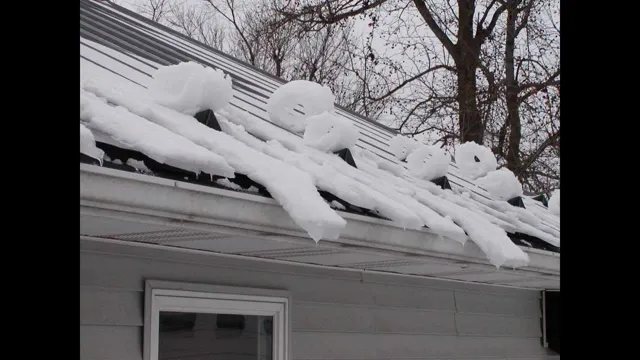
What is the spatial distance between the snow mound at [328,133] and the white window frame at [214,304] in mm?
685

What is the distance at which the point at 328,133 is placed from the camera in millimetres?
3490

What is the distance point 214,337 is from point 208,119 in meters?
0.92

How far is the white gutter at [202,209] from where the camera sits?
1.93 m

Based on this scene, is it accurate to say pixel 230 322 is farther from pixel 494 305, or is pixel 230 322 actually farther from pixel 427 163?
pixel 494 305

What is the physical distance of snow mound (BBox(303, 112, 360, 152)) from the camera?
136 inches

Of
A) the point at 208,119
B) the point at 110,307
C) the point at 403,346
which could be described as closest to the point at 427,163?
the point at 403,346

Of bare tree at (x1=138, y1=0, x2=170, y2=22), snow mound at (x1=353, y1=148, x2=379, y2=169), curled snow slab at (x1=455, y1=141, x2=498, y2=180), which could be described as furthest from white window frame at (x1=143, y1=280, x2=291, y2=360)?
bare tree at (x1=138, y1=0, x2=170, y2=22)

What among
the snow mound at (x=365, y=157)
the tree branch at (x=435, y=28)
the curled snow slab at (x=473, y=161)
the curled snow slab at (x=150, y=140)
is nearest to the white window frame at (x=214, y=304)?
the curled snow slab at (x=150, y=140)

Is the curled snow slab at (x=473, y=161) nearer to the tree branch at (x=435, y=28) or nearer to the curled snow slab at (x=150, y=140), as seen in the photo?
the curled snow slab at (x=150, y=140)
